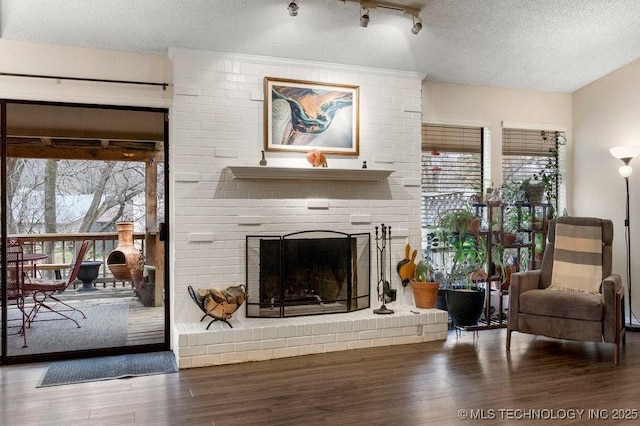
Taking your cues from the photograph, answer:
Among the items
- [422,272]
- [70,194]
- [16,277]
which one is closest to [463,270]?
[422,272]

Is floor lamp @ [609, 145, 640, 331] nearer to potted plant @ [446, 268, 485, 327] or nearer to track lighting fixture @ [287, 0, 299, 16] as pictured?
potted plant @ [446, 268, 485, 327]

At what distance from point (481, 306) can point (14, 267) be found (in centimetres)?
402

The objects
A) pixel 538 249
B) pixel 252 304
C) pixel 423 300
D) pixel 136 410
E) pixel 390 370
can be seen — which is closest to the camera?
pixel 136 410

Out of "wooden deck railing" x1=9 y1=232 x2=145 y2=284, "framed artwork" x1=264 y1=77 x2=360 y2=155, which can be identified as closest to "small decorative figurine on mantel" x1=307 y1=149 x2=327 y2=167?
"framed artwork" x1=264 y1=77 x2=360 y2=155

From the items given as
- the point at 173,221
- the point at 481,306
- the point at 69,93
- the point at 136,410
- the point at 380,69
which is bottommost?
the point at 136,410

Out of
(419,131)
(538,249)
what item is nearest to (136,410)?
(419,131)

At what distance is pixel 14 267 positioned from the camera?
3.98m

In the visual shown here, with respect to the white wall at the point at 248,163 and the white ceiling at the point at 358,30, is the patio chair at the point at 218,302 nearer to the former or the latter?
the white wall at the point at 248,163

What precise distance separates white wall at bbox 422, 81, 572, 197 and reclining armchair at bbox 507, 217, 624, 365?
3.85 feet

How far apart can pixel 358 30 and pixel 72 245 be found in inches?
115

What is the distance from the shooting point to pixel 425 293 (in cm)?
464

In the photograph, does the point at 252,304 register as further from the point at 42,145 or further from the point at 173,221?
the point at 42,145

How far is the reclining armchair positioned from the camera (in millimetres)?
3885

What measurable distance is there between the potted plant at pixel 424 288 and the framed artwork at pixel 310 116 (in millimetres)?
1269
